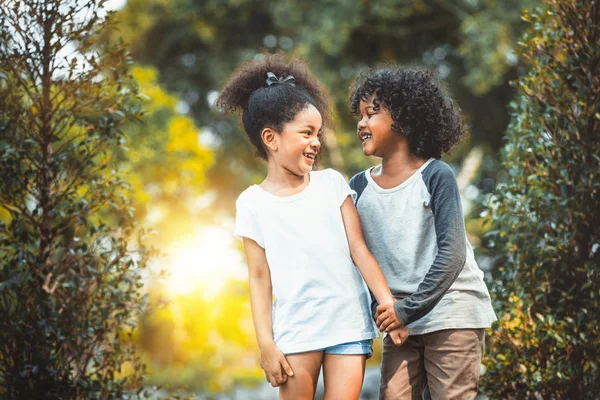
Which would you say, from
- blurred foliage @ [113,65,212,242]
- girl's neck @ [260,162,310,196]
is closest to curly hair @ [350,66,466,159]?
girl's neck @ [260,162,310,196]

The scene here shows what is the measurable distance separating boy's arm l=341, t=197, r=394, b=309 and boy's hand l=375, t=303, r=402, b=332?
1 cm

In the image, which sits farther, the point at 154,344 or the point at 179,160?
the point at 154,344

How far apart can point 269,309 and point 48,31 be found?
2040 mm

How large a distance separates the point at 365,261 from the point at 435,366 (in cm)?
52

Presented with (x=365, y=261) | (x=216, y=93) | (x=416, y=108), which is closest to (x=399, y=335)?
(x=365, y=261)

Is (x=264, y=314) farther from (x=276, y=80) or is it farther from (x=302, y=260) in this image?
(x=276, y=80)

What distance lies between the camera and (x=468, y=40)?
12062 mm

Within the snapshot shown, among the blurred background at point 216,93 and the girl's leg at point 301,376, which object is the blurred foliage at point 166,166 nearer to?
the blurred background at point 216,93

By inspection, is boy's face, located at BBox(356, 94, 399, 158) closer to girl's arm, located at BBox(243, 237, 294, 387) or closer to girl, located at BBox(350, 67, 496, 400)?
girl, located at BBox(350, 67, 496, 400)

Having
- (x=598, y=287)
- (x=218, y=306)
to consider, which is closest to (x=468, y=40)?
(x=218, y=306)

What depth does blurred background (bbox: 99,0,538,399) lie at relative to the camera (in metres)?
12.9

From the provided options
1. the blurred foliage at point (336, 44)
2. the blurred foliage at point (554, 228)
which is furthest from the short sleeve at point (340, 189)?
the blurred foliage at point (336, 44)

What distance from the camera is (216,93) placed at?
42.7ft

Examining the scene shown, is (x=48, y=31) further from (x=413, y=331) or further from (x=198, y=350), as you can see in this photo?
(x=198, y=350)
